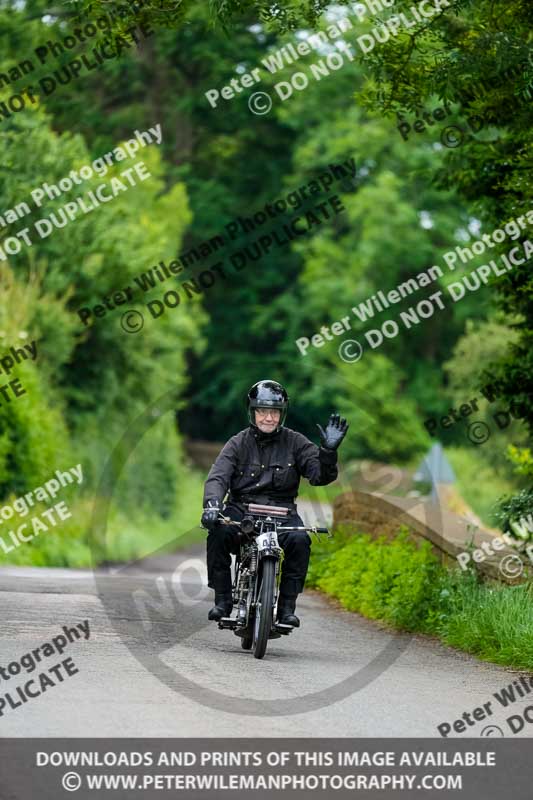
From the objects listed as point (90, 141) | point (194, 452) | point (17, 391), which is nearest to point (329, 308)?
point (194, 452)

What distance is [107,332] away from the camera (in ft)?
101

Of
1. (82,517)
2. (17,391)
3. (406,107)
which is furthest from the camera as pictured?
(82,517)

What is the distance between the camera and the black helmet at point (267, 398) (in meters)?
11.2

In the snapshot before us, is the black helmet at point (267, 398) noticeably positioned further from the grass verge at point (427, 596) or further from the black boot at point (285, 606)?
the grass verge at point (427, 596)

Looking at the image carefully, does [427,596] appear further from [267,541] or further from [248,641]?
[267,541]

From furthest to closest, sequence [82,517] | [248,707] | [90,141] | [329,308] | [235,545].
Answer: [329,308] → [90,141] → [82,517] → [235,545] → [248,707]

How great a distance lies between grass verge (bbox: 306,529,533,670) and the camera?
11.5 meters

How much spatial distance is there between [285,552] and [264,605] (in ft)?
2.43

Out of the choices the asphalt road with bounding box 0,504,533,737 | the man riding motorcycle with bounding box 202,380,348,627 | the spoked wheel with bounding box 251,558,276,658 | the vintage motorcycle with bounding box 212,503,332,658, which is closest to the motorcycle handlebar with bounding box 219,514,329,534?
the vintage motorcycle with bounding box 212,503,332,658

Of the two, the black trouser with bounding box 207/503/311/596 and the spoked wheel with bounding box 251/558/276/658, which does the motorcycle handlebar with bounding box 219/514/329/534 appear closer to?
the black trouser with bounding box 207/503/311/596

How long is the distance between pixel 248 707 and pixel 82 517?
768 inches

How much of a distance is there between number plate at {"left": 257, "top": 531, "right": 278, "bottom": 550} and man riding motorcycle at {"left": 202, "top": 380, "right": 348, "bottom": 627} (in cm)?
39

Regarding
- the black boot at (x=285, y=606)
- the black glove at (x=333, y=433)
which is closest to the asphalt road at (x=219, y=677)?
the black boot at (x=285, y=606)

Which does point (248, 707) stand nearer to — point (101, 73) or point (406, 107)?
point (406, 107)
